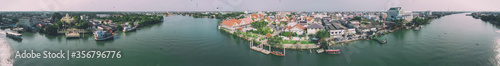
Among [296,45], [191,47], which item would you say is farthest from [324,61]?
A: [191,47]

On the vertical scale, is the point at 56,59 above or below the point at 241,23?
below

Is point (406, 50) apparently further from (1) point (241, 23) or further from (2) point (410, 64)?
(1) point (241, 23)

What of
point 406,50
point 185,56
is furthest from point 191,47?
point 406,50

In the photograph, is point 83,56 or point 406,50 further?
point 406,50

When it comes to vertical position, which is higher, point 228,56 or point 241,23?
point 241,23

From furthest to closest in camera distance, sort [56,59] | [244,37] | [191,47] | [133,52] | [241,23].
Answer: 1. [241,23]
2. [244,37]
3. [191,47]
4. [133,52]
5. [56,59]

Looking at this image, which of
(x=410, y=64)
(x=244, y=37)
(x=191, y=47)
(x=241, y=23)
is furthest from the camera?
(x=241, y=23)

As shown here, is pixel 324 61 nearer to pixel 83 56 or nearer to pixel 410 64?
pixel 410 64

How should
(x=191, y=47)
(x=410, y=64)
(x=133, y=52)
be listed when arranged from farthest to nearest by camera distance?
→ (x=191, y=47) → (x=133, y=52) → (x=410, y=64)

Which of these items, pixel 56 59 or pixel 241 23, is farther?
pixel 241 23
